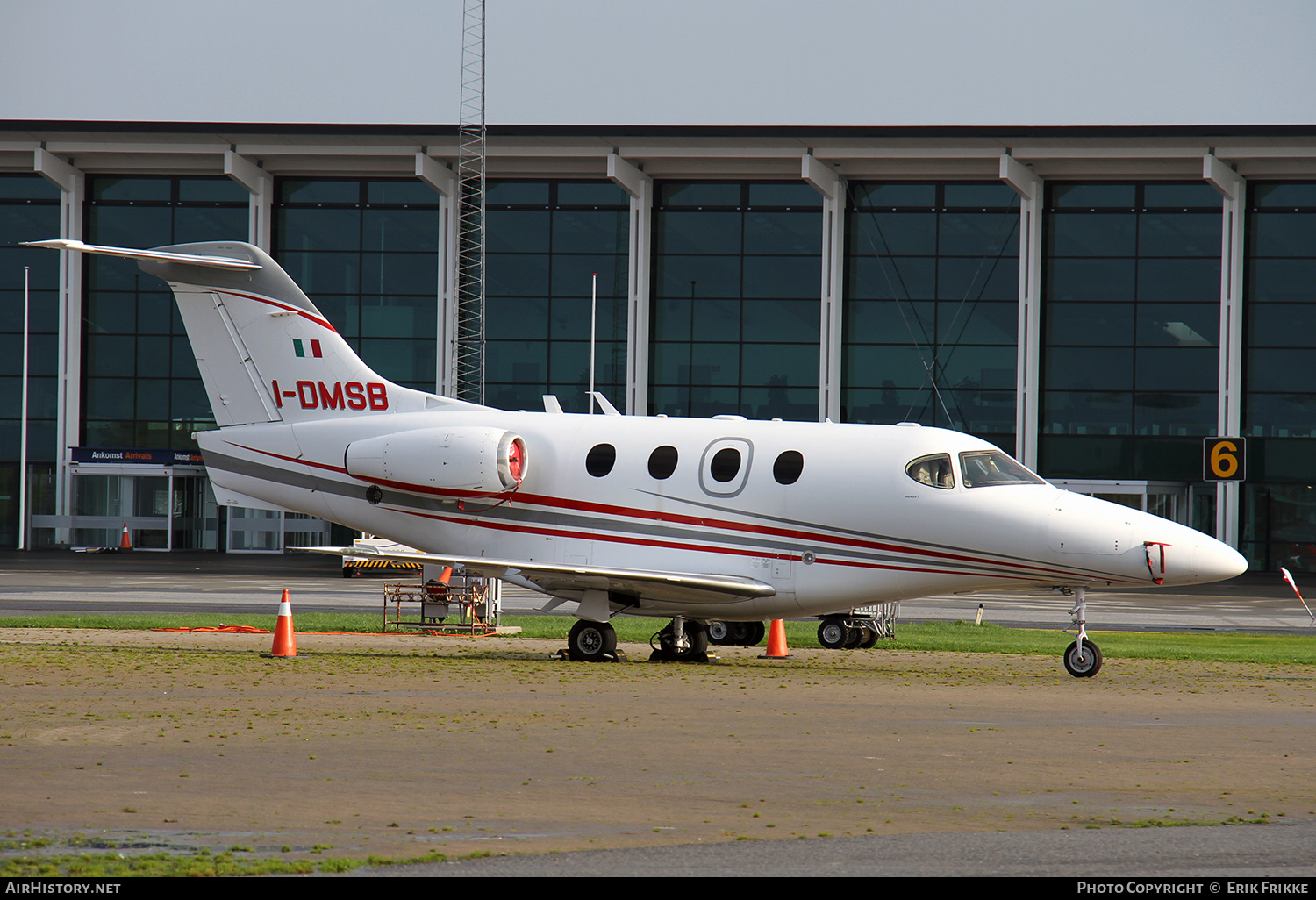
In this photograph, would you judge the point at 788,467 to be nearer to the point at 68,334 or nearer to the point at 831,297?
the point at 831,297

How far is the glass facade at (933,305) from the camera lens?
48.1 meters

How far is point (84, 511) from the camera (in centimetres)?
5188

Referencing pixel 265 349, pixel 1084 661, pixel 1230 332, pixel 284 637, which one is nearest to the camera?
pixel 1084 661

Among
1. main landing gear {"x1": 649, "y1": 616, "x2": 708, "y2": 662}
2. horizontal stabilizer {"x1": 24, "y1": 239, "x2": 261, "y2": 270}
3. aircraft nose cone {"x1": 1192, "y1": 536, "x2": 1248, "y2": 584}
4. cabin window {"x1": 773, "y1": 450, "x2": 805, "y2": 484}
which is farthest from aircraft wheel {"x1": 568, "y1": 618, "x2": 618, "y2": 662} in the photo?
horizontal stabilizer {"x1": 24, "y1": 239, "x2": 261, "y2": 270}

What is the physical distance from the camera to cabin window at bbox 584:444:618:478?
58.0ft

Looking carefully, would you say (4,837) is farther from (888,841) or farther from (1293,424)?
(1293,424)

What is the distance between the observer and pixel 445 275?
49.4 metres

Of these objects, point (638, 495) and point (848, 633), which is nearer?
point (638, 495)

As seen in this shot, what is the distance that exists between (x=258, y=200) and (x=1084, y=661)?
4088 cm

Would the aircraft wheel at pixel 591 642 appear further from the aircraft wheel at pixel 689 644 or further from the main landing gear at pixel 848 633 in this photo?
the main landing gear at pixel 848 633

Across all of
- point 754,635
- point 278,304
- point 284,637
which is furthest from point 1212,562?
point 278,304

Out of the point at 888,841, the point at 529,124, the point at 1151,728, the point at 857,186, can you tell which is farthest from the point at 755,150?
the point at 888,841

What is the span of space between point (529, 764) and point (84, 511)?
47.3 m

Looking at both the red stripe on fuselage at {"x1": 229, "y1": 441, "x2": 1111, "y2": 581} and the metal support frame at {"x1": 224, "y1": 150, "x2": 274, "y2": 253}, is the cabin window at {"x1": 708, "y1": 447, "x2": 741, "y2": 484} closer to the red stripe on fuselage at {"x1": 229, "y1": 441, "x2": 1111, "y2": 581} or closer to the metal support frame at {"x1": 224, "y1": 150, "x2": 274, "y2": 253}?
the red stripe on fuselage at {"x1": 229, "y1": 441, "x2": 1111, "y2": 581}
